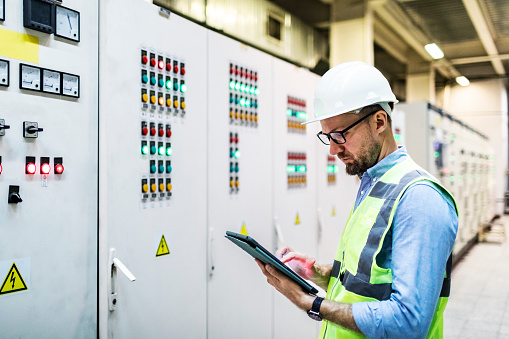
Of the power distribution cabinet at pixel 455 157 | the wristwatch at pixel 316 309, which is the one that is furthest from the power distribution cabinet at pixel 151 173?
the power distribution cabinet at pixel 455 157

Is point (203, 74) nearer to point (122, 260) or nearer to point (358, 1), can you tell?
point (122, 260)

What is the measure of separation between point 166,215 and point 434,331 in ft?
4.43

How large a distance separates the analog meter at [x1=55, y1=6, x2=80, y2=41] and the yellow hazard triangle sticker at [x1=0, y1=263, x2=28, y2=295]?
948 millimetres

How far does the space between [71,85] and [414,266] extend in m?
1.50

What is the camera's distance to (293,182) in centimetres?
321

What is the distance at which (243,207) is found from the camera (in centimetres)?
269

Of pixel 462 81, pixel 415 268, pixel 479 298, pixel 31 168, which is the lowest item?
pixel 479 298

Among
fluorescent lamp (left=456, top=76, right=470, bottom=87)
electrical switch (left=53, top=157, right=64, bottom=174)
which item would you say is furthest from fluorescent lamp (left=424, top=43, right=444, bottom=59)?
electrical switch (left=53, top=157, right=64, bottom=174)

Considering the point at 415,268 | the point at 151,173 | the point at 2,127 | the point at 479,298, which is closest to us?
the point at 415,268

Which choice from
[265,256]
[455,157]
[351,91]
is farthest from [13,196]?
[455,157]

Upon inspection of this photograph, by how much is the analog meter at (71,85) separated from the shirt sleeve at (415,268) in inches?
54.7

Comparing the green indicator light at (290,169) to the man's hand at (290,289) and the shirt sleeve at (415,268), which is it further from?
the shirt sleeve at (415,268)

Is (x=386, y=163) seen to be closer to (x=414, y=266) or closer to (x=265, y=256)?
(x=414, y=266)

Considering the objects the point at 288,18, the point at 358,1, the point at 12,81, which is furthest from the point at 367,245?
the point at 358,1
